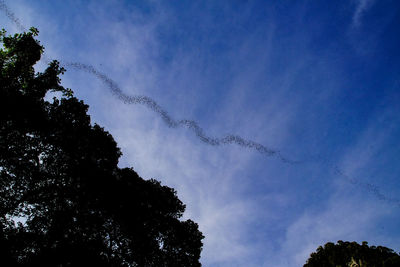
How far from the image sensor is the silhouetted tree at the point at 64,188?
1441cm

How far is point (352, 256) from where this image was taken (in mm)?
14875

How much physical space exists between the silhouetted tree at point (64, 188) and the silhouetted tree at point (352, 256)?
10082 millimetres

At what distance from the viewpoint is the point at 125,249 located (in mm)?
17469

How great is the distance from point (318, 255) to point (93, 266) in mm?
16636

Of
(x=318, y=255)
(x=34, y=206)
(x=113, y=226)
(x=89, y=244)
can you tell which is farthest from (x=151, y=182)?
(x=318, y=255)

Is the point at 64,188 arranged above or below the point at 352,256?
above

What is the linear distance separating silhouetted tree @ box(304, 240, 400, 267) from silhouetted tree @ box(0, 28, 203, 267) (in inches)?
397

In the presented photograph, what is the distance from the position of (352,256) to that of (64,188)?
68.5 feet

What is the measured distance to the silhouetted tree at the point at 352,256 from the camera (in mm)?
13938

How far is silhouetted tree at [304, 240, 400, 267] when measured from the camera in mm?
13938

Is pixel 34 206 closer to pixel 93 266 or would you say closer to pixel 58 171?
pixel 58 171

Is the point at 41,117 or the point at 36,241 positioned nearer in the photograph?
the point at 36,241

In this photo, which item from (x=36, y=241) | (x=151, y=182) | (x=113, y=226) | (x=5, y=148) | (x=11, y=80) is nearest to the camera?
(x=36, y=241)

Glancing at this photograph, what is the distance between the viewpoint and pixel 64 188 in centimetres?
1623
